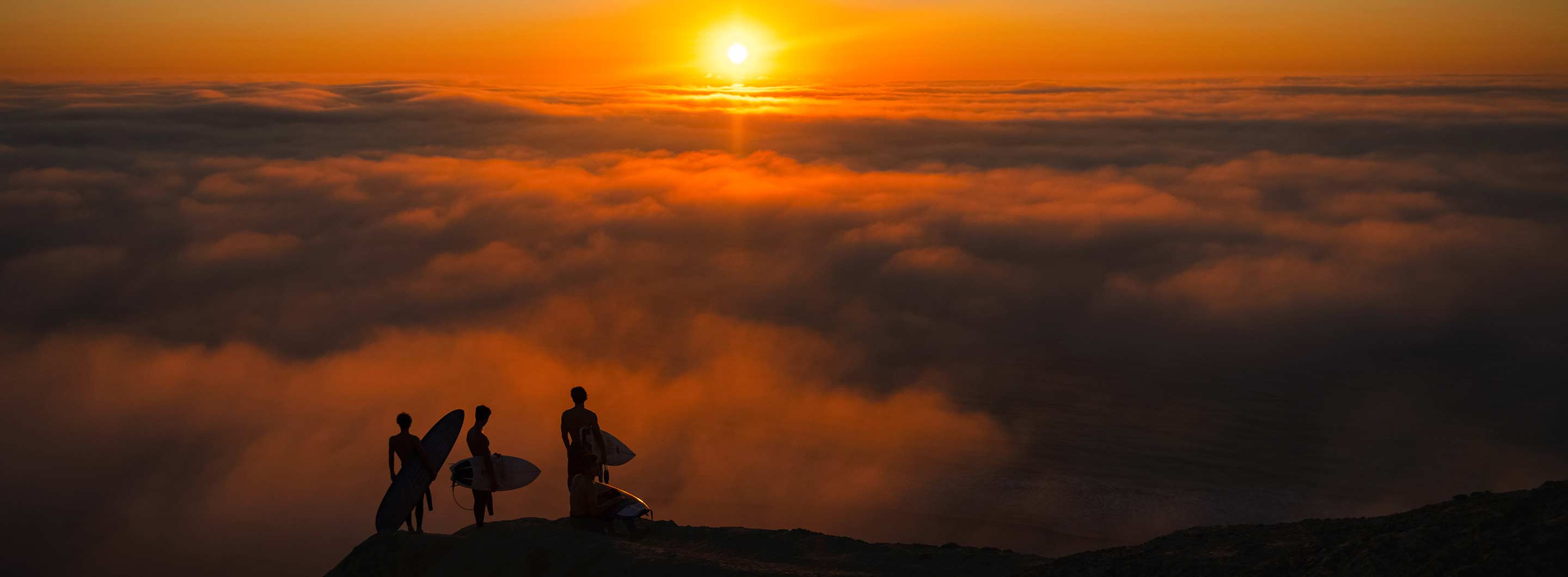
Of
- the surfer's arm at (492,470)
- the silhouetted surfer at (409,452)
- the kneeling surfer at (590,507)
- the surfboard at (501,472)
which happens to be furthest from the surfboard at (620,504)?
the silhouetted surfer at (409,452)

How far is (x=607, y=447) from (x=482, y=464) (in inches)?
56.3

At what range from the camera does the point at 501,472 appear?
11391mm

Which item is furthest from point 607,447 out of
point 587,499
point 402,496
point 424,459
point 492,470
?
point 402,496

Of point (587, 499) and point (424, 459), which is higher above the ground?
point (424, 459)

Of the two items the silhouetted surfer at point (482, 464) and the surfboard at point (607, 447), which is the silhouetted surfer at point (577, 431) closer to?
the surfboard at point (607, 447)

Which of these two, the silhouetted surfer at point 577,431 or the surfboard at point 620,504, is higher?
the silhouetted surfer at point 577,431

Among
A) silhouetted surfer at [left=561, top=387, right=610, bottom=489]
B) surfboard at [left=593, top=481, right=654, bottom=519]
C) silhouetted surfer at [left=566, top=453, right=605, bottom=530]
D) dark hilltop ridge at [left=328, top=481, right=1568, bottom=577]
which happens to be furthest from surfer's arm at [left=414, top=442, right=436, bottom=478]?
surfboard at [left=593, top=481, right=654, bottom=519]

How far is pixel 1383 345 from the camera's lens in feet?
132

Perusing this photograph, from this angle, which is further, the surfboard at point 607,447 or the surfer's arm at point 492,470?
the surfer's arm at point 492,470

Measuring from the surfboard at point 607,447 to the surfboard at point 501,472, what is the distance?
0.63m

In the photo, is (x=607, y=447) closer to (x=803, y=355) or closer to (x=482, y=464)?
(x=482, y=464)

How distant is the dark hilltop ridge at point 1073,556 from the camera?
756 centimetres

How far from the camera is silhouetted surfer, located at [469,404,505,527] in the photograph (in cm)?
1083

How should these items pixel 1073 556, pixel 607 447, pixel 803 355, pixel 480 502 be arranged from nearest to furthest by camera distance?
1. pixel 1073 556
2. pixel 480 502
3. pixel 607 447
4. pixel 803 355
